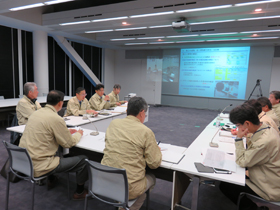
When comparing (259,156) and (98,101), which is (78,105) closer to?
(98,101)

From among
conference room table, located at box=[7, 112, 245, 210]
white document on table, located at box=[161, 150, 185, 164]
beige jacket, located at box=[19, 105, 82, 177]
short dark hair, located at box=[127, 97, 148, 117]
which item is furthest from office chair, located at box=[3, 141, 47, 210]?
white document on table, located at box=[161, 150, 185, 164]

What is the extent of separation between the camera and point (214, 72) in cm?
873

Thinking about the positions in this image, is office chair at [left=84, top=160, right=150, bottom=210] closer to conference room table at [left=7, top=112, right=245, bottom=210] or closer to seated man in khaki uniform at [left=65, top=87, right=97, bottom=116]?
conference room table at [left=7, top=112, right=245, bottom=210]

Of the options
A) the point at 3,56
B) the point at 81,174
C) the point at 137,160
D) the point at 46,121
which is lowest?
the point at 81,174

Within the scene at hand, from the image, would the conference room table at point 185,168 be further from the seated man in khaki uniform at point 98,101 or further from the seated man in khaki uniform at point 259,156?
the seated man in khaki uniform at point 98,101

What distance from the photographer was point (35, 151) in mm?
1923

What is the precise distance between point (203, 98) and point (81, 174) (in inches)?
307

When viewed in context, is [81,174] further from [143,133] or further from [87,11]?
[87,11]

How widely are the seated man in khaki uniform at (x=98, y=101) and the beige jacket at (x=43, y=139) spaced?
2615mm

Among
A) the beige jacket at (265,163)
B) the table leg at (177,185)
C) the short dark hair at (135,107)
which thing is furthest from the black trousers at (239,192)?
the short dark hair at (135,107)

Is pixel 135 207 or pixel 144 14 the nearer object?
pixel 135 207

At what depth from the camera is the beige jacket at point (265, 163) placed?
1.62 metres

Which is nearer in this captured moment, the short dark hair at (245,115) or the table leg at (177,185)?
the short dark hair at (245,115)

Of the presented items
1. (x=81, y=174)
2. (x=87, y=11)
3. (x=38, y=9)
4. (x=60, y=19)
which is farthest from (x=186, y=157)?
(x=38, y=9)
